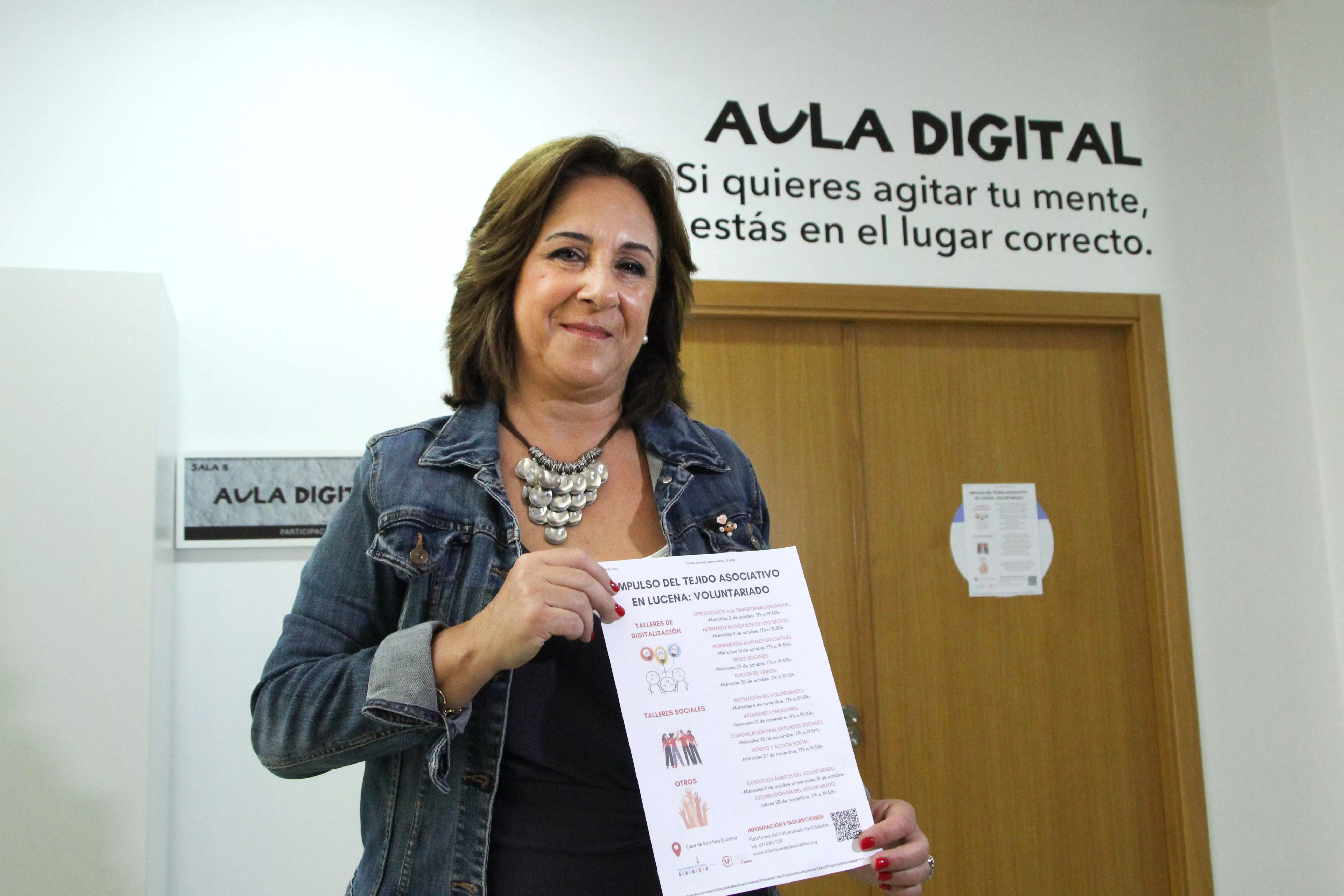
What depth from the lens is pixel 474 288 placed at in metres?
1.21

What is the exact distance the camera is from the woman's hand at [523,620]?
88 cm

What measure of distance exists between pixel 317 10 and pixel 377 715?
7.63 feet

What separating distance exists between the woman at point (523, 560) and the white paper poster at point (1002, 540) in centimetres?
179

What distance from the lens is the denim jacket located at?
3.04 ft

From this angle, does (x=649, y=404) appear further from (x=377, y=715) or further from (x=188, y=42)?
(x=188, y=42)

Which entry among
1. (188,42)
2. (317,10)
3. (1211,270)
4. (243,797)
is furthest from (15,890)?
(1211,270)

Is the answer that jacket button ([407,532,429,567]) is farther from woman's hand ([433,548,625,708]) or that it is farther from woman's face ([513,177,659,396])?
woman's face ([513,177,659,396])

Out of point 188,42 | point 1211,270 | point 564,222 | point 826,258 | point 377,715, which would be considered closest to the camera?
point 377,715

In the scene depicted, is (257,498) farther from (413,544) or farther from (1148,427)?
(1148,427)

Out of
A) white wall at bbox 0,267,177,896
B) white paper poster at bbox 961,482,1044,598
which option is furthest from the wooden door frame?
white wall at bbox 0,267,177,896

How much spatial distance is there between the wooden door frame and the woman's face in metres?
1.57

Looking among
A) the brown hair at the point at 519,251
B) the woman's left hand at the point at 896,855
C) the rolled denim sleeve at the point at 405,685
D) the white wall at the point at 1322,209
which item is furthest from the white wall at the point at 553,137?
the woman's left hand at the point at 896,855

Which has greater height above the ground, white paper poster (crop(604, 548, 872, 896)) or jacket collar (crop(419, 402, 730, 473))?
jacket collar (crop(419, 402, 730, 473))

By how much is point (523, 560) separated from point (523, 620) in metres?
0.06
